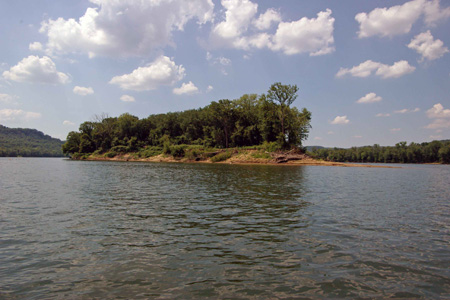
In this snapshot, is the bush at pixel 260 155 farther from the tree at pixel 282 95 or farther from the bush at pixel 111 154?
the bush at pixel 111 154

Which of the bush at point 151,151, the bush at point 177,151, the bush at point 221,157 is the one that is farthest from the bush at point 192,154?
the bush at point 151,151

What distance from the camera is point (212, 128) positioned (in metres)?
125

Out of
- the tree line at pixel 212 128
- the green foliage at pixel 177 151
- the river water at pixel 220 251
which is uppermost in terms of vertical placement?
the tree line at pixel 212 128

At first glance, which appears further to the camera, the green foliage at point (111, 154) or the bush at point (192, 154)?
the green foliage at point (111, 154)

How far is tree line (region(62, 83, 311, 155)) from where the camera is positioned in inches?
4085

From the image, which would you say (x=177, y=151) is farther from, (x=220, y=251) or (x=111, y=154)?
(x=220, y=251)

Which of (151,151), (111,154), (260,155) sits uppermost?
(151,151)

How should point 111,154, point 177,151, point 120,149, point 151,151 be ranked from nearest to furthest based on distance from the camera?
point 177,151 < point 151,151 < point 120,149 < point 111,154

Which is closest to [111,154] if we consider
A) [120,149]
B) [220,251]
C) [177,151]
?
[120,149]

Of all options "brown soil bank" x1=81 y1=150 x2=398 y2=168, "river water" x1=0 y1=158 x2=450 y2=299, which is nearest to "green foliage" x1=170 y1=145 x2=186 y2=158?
"brown soil bank" x1=81 y1=150 x2=398 y2=168

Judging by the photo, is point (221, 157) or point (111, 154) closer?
point (221, 157)

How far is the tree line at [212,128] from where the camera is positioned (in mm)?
103750

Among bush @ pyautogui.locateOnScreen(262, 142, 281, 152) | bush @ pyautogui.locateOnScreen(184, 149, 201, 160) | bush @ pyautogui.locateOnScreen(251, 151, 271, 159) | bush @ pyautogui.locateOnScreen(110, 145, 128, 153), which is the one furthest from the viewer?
bush @ pyautogui.locateOnScreen(110, 145, 128, 153)

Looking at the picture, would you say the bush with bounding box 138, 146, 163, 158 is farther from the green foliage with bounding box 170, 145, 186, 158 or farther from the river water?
the river water
